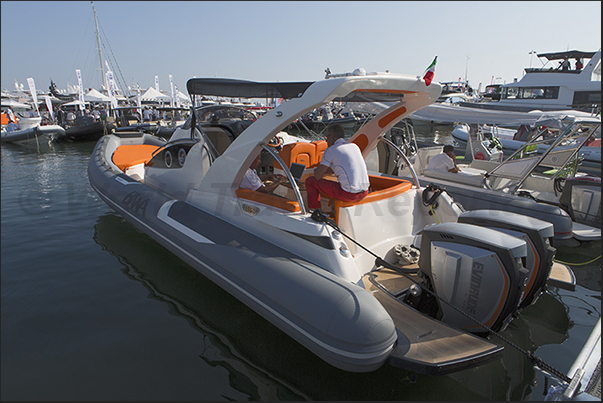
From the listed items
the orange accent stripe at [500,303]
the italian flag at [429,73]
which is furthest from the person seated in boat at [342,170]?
the orange accent stripe at [500,303]

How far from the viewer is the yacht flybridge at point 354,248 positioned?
2.60m

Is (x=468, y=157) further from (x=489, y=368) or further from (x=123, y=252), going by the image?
(x=123, y=252)

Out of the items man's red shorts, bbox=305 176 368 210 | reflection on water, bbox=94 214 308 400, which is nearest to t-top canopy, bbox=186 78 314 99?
man's red shorts, bbox=305 176 368 210

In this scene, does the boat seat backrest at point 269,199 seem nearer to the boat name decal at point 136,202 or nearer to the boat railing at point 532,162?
the boat name decal at point 136,202

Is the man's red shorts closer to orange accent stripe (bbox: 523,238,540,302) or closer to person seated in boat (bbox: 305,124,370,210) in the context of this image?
person seated in boat (bbox: 305,124,370,210)

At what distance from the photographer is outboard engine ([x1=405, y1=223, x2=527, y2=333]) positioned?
2.64 m

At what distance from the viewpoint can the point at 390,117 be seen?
4418 mm

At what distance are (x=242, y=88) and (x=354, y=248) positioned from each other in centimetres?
215

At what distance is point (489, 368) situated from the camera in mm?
3059

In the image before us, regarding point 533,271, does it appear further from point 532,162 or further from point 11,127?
point 11,127

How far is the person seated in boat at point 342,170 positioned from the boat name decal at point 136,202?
2533 mm

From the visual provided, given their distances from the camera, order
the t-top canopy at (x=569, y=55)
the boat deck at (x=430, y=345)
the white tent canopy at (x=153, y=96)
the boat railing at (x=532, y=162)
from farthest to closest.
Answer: the white tent canopy at (x=153, y=96) < the t-top canopy at (x=569, y=55) < the boat railing at (x=532, y=162) < the boat deck at (x=430, y=345)

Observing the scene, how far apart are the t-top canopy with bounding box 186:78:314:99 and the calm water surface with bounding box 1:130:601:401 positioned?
2.23 meters

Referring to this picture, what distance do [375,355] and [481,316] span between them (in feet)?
3.10
